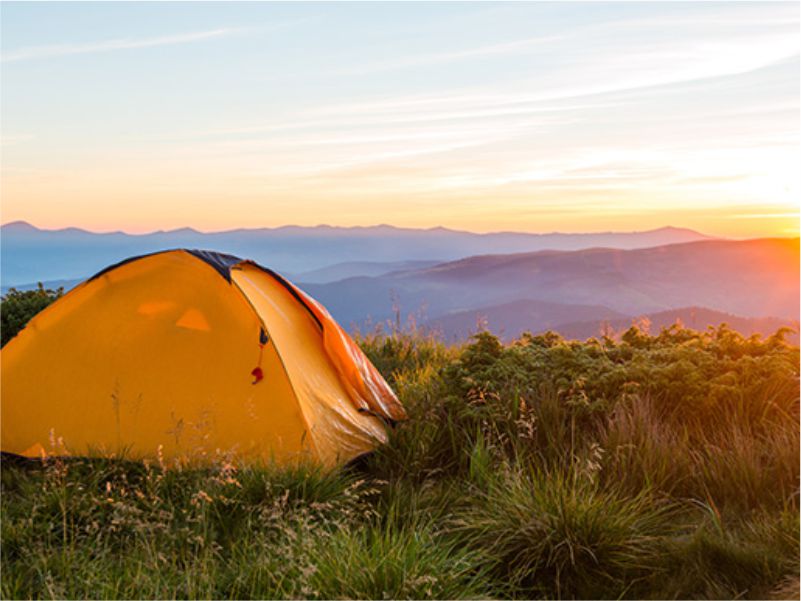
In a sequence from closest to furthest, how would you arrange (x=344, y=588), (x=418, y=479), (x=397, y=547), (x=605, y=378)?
(x=344, y=588) < (x=397, y=547) < (x=418, y=479) < (x=605, y=378)

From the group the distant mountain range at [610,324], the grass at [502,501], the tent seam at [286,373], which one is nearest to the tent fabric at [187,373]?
the tent seam at [286,373]

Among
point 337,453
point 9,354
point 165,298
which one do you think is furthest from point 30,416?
point 337,453

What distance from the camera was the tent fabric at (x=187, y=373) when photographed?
763 cm

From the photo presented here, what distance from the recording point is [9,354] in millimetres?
8484

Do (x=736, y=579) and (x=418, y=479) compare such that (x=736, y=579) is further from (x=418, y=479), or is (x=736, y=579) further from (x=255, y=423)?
(x=255, y=423)

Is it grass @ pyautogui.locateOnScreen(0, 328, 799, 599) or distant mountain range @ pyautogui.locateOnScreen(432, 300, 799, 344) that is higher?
distant mountain range @ pyautogui.locateOnScreen(432, 300, 799, 344)

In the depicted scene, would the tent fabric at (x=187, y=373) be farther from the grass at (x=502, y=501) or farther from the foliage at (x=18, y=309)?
the foliage at (x=18, y=309)

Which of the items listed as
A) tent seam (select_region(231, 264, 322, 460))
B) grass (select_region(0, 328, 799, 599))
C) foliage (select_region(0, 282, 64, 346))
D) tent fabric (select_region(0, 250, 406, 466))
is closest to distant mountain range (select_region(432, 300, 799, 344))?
grass (select_region(0, 328, 799, 599))

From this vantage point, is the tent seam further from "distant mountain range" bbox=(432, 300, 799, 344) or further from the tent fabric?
Result: "distant mountain range" bbox=(432, 300, 799, 344)

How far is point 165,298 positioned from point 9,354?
1668mm

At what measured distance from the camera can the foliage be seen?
11672 millimetres

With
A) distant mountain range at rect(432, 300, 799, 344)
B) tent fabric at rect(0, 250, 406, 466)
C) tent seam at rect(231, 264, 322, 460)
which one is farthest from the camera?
distant mountain range at rect(432, 300, 799, 344)

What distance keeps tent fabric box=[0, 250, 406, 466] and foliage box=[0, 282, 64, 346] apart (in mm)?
3380

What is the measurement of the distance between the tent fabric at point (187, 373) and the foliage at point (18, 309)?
11.1ft
